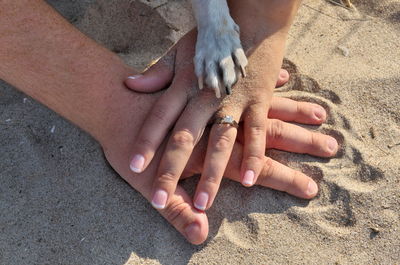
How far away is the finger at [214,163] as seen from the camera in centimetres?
205

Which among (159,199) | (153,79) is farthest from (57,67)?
(159,199)

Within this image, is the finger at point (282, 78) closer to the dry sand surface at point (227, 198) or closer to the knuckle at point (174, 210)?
the dry sand surface at point (227, 198)

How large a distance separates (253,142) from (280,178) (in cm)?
21

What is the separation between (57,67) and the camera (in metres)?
2.16

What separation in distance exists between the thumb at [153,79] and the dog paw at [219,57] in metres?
0.17

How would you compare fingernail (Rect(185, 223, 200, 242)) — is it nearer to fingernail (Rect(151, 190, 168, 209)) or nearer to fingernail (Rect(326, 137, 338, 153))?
fingernail (Rect(151, 190, 168, 209))

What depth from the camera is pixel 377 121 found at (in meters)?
2.41

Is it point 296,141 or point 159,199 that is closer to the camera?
point 159,199

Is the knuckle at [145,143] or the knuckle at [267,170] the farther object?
the knuckle at [267,170]

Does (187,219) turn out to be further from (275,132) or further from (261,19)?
(261,19)

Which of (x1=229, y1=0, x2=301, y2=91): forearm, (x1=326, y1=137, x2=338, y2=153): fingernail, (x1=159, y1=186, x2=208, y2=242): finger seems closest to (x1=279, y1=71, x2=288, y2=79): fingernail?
(x1=229, y1=0, x2=301, y2=91): forearm

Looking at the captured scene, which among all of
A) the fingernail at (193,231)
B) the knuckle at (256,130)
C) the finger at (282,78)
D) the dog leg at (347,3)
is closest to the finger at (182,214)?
the fingernail at (193,231)

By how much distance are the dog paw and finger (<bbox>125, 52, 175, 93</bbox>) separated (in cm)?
16

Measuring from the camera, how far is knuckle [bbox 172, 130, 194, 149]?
2.05 meters
